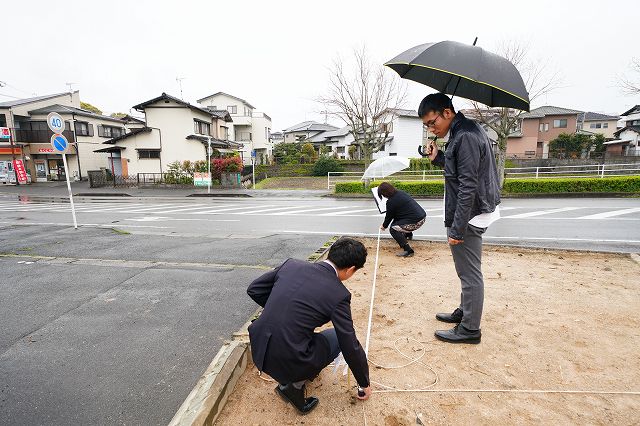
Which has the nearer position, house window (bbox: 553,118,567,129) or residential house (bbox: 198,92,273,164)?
house window (bbox: 553,118,567,129)

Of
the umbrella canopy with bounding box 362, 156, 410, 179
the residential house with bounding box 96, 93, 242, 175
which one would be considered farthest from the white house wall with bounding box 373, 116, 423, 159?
the umbrella canopy with bounding box 362, 156, 410, 179

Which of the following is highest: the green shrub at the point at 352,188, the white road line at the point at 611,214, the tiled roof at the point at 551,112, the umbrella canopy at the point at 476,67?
the tiled roof at the point at 551,112

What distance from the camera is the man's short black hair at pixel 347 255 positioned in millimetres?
2070

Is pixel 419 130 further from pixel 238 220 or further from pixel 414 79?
pixel 414 79

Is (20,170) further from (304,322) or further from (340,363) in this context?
(304,322)

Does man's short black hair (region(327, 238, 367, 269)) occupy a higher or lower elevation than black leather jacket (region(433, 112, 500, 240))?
lower

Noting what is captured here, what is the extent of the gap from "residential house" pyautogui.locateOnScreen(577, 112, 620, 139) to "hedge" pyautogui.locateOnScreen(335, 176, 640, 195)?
3783 centimetres

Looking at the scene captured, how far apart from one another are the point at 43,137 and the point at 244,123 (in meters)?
21.1

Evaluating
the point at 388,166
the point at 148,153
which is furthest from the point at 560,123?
the point at 148,153

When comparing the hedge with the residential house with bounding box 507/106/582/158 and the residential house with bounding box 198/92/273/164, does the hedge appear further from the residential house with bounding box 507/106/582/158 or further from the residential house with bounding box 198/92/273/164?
the residential house with bounding box 198/92/273/164

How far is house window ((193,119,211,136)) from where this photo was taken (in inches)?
1097

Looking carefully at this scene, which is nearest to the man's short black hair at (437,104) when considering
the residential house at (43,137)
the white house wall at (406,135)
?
the residential house at (43,137)

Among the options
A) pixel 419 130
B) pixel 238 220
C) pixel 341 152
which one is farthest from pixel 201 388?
pixel 341 152

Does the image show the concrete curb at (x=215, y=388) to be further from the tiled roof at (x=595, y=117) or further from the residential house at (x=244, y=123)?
the tiled roof at (x=595, y=117)
